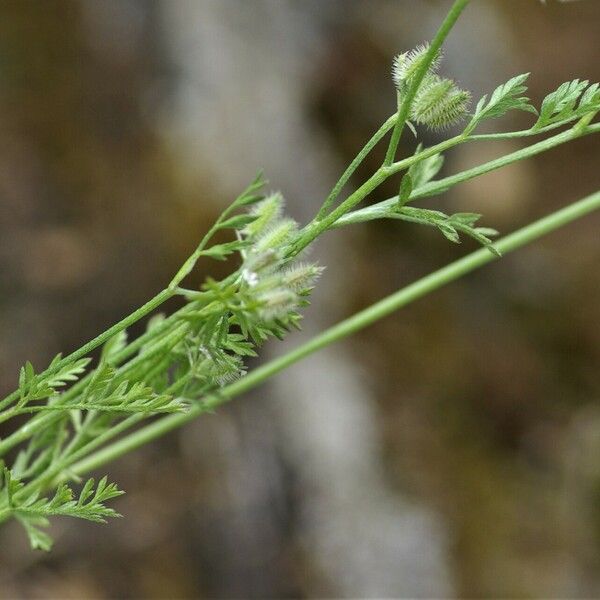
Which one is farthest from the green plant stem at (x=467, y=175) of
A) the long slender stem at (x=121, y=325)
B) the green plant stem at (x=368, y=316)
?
the green plant stem at (x=368, y=316)

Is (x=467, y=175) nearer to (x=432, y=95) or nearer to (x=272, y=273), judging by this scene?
(x=432, y=95)

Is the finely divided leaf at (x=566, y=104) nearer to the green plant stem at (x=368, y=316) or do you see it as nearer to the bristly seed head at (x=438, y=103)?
the bristly seed head at (x=438, y=103)

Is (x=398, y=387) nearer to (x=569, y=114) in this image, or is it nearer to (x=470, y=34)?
(x=470, y=34)

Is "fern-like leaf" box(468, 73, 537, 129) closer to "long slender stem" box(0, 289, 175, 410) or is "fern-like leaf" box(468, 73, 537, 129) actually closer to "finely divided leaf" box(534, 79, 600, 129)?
"finely divided leaf" box(534, 79, 600, 129)

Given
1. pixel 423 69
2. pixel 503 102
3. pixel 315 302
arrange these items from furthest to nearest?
1. pixel 315 302
2. pixel 503 102
3. pixel 423 69

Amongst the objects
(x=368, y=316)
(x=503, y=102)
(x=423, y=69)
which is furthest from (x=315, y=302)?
(x=423, y=69)

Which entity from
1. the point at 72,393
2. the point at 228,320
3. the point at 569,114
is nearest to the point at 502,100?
the point at 569,114
